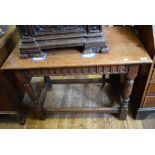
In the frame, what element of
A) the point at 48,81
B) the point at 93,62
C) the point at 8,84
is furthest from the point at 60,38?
the point at 48,81

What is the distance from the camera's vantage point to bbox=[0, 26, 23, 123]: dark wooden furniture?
1154 mm

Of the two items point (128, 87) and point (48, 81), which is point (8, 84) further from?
point (128, 87)

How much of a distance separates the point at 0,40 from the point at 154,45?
100 centimetres

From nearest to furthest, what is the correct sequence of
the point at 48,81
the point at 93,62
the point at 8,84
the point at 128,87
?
the point at 93,62
the point at 128,87
the point at 8,84
the point at 48,81

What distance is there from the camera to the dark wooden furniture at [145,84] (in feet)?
3.07

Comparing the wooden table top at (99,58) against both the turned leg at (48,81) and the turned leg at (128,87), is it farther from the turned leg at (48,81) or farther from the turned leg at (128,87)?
the turned leg at (48,81)

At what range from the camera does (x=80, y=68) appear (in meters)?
0.96

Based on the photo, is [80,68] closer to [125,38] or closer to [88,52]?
[88,52]

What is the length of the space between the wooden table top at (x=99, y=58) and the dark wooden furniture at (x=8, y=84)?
160 millimetres

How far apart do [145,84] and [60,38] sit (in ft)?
2.12

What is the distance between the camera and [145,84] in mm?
1104

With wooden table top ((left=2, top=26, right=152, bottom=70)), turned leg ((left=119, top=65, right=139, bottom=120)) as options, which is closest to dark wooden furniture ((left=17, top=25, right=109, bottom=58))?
wooden table top ((left=2, top=26, right=152, bottom=70))
